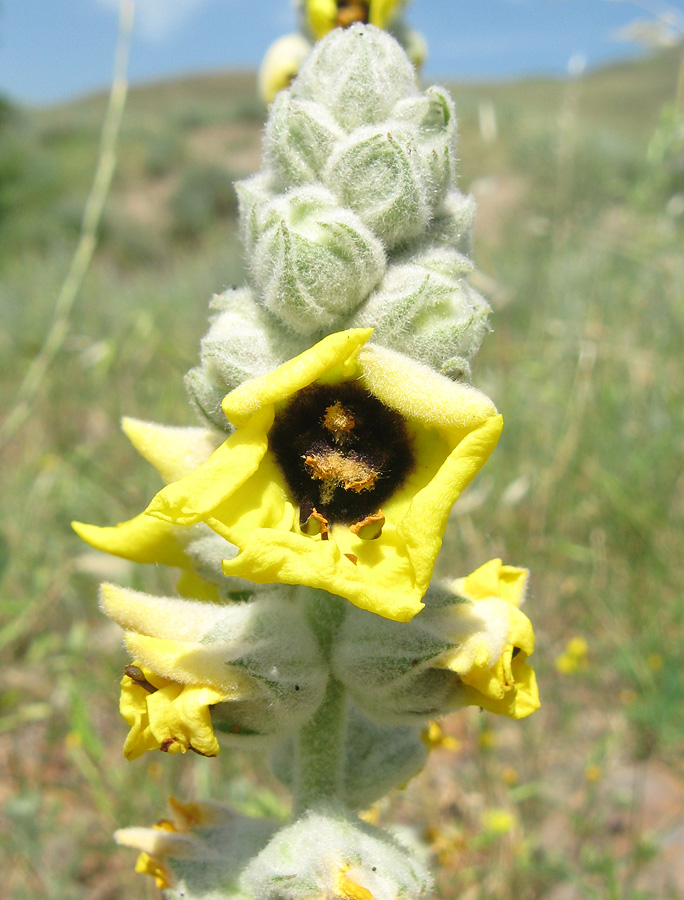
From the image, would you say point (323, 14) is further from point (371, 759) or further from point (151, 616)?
point (371, 759)

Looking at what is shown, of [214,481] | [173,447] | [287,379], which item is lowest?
[173,447]

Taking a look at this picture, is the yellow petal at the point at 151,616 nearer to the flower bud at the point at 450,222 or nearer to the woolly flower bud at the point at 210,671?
the woolly flower bud at the point at 210,671

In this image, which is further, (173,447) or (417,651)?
(173,447)

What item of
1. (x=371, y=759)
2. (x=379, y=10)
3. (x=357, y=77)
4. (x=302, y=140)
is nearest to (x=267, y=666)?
(x=371, y=759)

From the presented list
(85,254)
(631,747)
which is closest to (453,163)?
(85,254)

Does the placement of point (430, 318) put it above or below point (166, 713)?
above

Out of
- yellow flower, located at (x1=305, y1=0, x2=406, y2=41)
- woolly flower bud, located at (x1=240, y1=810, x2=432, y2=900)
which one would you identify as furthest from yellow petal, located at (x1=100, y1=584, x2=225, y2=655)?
yellow flower, located at (x1=305, y1=0, x2=406, y2=41)

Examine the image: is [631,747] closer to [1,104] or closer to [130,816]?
[130,816]
